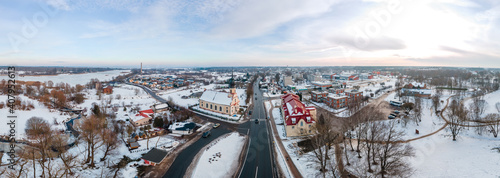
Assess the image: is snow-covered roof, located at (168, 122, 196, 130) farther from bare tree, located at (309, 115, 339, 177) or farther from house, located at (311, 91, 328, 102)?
house, located at (311, 91, 328, 102)

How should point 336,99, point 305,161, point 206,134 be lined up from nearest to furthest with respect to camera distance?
point 305,161 < point 206,134 < point 336,99

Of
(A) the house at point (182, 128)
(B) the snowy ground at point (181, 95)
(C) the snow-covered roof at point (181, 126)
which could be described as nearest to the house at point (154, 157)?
(A) the house at point (182, 128)

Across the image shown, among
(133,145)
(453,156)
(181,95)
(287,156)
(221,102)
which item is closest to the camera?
(453,156)

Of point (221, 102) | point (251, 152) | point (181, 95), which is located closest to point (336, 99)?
point (221, 102)

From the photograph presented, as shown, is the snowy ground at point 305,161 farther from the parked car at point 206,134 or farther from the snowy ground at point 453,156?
the parked car at point 206,134

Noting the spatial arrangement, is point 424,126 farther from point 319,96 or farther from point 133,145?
point 133,145

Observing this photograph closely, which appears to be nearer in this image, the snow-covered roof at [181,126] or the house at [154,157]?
the house at [154,157]
